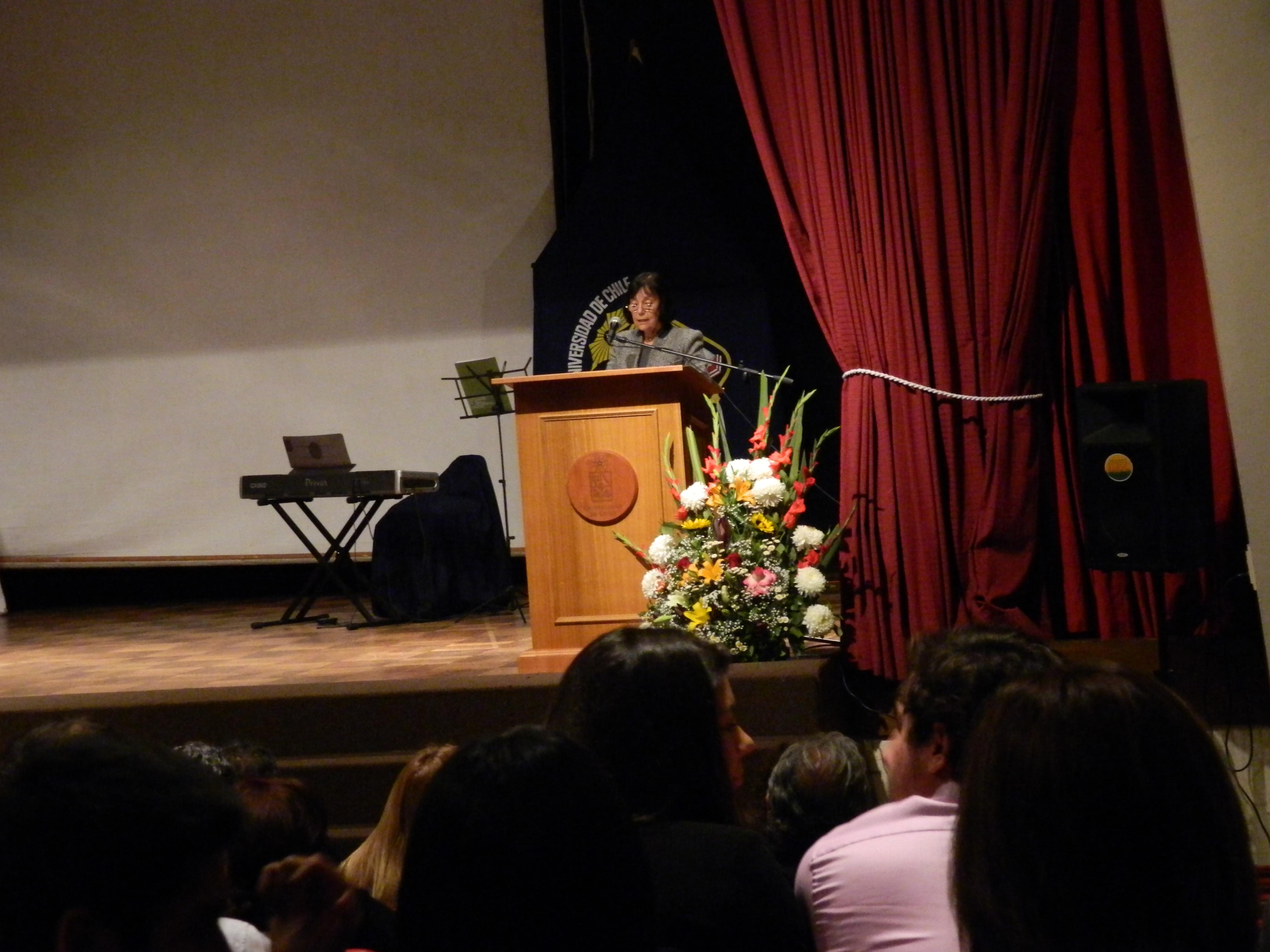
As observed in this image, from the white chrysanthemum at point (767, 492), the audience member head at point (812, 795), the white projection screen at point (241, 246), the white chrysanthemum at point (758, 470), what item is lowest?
the audience member head at point (812, 795)

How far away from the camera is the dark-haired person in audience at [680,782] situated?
1.20 m

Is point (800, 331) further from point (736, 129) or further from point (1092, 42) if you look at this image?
point (1092, 42)

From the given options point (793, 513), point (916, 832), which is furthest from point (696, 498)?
Answer: point (916, 832)

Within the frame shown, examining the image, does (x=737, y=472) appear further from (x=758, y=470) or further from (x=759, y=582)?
(x=759, y=582)

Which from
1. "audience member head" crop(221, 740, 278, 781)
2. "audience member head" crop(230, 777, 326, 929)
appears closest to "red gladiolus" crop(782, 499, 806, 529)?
"audience member head" crop(221, 740, 278, 781)

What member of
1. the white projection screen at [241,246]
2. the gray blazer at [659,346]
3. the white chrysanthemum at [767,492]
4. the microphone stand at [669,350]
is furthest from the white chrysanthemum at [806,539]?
the white projection screen at [241,246]

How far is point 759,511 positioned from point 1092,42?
1545mm

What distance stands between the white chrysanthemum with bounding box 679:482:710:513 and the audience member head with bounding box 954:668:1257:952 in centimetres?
251

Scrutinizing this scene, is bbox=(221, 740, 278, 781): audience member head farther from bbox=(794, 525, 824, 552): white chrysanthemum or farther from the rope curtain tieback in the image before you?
the rope curtain tieback

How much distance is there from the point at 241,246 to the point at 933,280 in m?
4.73

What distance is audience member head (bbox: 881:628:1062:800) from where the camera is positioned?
5.07ft

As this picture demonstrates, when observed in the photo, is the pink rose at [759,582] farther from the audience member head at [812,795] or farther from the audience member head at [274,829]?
the audience member head at [274,829]

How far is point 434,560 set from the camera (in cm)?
570

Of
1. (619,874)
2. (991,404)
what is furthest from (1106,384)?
(619,874)
